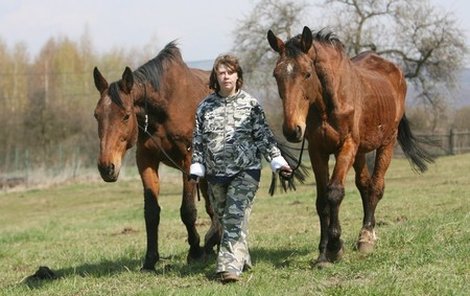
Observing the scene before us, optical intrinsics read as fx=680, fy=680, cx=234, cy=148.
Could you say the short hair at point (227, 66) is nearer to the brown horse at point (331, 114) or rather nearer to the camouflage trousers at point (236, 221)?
the brown horse at point (331, 114)

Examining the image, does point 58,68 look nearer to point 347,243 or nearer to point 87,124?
point 87,124

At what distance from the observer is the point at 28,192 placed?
1286 inches

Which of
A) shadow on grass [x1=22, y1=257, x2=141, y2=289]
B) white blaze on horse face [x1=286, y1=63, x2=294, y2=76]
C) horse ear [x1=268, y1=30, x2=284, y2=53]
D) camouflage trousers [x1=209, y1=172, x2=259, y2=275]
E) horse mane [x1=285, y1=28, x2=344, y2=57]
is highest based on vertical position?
horse mane [x1=285, y1=28, x2=344, y2=57]

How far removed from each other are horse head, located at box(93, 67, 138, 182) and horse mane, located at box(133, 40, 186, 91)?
0.51 metres

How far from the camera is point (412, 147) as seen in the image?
10070 millimetres

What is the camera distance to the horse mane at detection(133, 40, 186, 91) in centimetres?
735

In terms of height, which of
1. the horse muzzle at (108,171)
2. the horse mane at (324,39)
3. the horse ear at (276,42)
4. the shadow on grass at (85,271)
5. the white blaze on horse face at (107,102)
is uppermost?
the horse mane at (324,39)

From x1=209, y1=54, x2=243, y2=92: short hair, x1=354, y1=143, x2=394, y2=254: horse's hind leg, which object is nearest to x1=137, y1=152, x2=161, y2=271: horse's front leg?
x1=209, y1=54, x2=243, y2=92: short hair

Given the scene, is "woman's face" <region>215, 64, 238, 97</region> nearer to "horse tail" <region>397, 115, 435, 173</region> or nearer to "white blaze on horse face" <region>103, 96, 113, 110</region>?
"white blaze on horse face" <region>103, 96, 113, 110</region>

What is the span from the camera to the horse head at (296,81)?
5.92m

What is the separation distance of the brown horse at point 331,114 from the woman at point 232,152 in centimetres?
36

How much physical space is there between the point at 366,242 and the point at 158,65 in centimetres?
300

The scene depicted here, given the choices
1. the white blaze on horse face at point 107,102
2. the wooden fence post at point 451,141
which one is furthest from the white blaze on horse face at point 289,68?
the wooden fence post at point 451,141

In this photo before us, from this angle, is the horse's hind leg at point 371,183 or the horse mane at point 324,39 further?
the horse's hind leg at point 371,183
